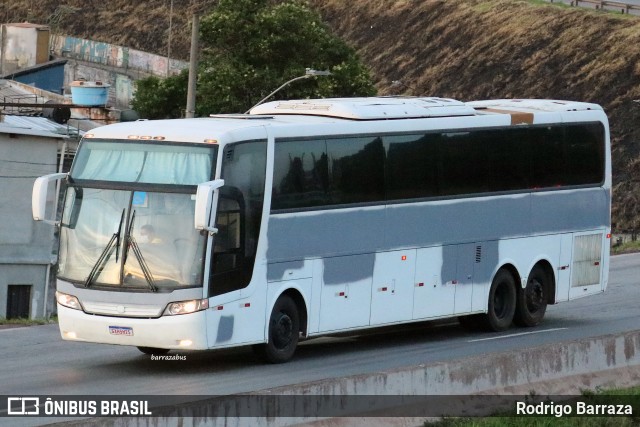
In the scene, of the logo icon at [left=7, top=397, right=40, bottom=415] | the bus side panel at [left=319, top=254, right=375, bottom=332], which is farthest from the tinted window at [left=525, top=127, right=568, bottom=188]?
the logo icon at [left=7, top=397, right=40, bottom=415]

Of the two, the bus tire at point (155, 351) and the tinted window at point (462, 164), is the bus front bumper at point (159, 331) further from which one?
the tinted window at point (462, 164)

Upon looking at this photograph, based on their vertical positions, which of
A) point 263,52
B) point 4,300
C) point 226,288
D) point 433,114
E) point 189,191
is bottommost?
point 4,300

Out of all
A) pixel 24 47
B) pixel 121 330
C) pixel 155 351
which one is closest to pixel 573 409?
pixel 121 330

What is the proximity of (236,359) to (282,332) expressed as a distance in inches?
36.2

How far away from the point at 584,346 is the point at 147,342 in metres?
5.30

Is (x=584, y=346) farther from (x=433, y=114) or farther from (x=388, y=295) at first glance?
(x=433, y=114)

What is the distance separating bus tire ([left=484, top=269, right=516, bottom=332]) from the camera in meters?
22.6

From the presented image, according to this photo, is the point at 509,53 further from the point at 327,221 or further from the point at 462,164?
the point at 327,221

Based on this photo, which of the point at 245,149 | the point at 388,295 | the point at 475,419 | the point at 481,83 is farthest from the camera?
the point at 481,83

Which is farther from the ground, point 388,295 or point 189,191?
point 189,191

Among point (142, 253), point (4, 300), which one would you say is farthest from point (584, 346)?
point (4, 300)

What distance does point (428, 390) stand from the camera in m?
14.9

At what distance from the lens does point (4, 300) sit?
128 feet

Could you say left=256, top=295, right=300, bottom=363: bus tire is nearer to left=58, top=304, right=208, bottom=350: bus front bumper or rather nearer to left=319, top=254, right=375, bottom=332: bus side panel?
left=319, top=254, right=375, bottom=332: bus side panel
